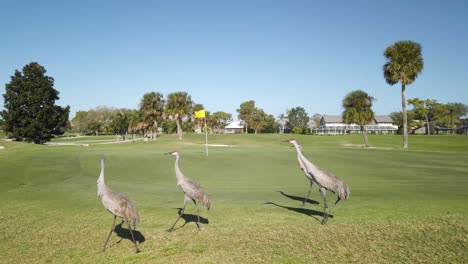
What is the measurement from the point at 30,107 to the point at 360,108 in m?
66.3

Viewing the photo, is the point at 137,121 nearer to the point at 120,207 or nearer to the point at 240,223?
the point at 240,223

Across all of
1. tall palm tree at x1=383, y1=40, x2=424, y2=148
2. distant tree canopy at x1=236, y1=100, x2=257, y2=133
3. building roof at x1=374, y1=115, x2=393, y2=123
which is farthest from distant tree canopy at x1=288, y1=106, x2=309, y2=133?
tall palm tree at x1=383, y1=40, x2=424, y2=148

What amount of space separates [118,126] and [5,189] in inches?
3557

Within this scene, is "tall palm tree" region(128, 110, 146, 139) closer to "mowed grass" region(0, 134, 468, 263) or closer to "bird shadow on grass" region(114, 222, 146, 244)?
"mowed grass" region(0, 134, 468, 263)

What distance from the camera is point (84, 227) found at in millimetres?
10148

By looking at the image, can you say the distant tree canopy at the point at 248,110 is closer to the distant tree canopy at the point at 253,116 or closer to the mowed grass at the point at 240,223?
the distant tree canopy at the point at 253,116

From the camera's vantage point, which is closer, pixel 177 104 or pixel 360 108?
pixel 360 108

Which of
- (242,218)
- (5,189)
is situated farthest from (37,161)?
(242,218)

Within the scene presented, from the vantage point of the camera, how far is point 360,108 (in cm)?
7062

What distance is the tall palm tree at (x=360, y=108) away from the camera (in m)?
70.0

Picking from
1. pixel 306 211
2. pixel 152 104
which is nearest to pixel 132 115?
pixel 152 104

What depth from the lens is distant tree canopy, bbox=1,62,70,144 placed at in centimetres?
5820

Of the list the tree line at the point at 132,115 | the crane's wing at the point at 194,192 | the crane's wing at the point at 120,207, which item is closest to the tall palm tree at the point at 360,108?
the tree line at the point at 132,115

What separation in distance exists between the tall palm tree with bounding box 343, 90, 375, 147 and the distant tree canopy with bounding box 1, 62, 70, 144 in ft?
201
